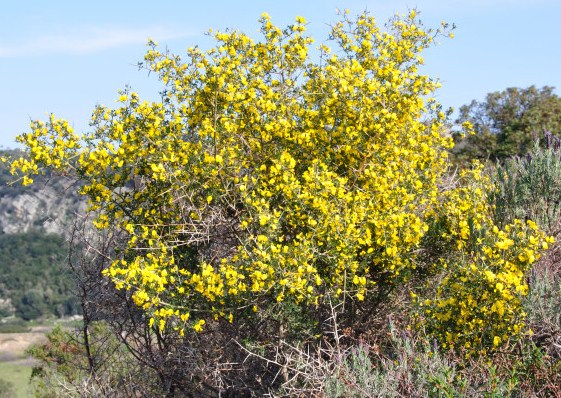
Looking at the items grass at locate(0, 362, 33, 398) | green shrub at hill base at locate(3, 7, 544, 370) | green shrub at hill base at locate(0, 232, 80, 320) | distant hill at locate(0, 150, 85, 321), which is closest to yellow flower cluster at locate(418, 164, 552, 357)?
green shrub at hill base at locate(3, 7, 544, 370)

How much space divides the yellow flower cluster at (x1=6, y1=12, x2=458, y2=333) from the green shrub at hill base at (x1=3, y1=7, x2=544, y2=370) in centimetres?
2

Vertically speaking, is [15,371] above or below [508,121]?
below

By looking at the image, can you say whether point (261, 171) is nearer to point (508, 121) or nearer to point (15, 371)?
point (508, 121)

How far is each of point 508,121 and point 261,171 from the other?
19.4 meters

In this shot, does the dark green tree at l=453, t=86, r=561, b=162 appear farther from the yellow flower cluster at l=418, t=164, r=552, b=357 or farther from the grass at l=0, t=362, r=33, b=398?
the grass at l=0, t=362, r=33, b=398

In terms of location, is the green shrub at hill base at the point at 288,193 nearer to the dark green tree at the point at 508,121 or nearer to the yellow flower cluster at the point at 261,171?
the yellow flower cluster at the point at 261,171

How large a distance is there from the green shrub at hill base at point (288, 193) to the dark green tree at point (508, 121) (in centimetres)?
→ 1443

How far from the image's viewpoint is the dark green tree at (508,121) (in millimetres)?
23688

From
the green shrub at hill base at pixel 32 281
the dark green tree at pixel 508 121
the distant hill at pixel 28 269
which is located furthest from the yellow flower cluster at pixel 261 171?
the green shrub at hill base at pixel 32 281

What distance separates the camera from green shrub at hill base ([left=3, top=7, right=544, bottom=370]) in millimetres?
7215

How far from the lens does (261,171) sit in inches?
318

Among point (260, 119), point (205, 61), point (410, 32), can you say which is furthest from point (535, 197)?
point (205, 61)

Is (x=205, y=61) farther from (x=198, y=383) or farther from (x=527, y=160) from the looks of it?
(x=527, y=160)

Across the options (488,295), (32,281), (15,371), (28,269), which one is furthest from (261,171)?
(28,269)
